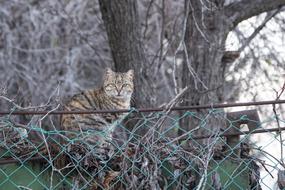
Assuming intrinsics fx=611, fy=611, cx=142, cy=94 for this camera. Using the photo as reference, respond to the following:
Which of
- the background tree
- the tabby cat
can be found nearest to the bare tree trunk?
the background tree

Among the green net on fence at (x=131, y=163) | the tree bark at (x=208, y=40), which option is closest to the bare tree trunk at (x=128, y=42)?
the tree bark at (x=208, y=40)

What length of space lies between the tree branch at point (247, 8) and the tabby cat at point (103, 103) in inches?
38.3

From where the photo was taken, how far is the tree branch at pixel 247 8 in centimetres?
502

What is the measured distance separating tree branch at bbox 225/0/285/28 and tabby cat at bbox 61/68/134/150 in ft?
3.19

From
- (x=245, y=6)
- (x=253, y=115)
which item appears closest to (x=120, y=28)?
(x=245, y=6)

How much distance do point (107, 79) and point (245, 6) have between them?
1.33 m

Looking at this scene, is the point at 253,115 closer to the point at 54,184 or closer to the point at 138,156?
the point at 138,156

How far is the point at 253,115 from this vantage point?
3600 millimetres

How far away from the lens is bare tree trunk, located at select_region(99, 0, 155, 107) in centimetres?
493

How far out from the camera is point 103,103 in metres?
5.17

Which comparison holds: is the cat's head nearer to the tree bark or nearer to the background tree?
the background tree

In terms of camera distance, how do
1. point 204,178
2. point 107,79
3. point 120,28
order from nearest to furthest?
1. point 204,178
2. point 120,28
3. point 107,79

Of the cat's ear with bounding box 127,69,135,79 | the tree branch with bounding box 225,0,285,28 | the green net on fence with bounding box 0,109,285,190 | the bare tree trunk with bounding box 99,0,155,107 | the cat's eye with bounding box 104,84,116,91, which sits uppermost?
the tree branch with bounding box 225,0,285,28

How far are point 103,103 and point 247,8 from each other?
1.44 metres
